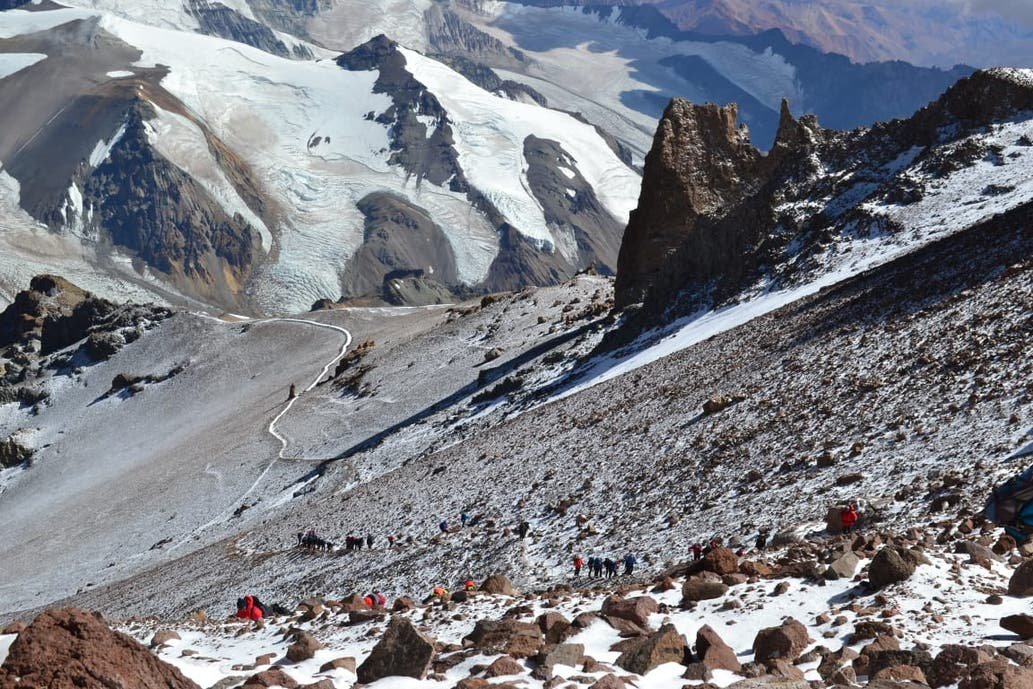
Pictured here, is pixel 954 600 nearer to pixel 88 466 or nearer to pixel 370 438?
pixel 370 438

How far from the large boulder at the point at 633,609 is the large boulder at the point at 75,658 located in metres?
7.56

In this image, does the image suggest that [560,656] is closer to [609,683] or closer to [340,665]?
[609,683]

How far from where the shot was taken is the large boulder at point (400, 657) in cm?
1622

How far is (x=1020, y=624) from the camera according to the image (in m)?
15.3

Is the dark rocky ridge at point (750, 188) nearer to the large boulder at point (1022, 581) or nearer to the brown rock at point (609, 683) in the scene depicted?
the large boulder at point (1022, 581)

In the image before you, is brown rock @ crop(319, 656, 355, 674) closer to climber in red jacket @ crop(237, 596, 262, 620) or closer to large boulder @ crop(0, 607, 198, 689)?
large boulder @ crop(0, 607, 198, 689)

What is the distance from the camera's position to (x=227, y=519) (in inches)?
2402

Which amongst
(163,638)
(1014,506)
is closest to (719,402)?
(1014,506)

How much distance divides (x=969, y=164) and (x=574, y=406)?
24.1m

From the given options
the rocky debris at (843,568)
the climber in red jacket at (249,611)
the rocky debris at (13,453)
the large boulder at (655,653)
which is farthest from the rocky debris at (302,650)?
the rocky debris at (13,453)

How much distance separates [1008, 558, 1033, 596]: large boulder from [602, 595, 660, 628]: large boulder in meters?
5.53

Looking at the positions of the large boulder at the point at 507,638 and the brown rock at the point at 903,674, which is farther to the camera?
the large boulder at the point at 507,638

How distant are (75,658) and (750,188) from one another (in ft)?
209

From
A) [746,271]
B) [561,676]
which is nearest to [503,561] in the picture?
[561,676]
